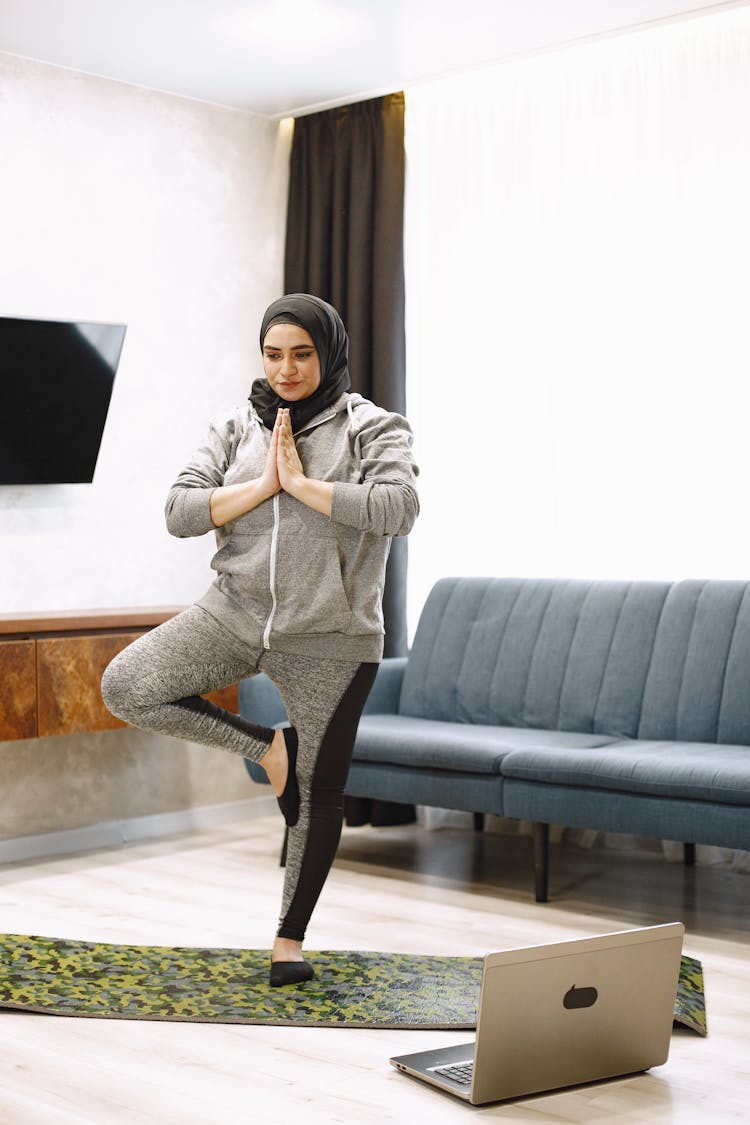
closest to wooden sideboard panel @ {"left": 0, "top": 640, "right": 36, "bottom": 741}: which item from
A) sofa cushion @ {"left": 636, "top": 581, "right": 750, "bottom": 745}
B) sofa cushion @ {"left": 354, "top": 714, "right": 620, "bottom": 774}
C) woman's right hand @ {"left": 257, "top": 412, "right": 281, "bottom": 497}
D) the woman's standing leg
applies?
sofa cushion @ {"left": 354, "top": 714, "right": 620, "bottom": 774}

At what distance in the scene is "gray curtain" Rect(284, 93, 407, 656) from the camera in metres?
5.32

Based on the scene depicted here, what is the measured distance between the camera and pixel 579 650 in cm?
459

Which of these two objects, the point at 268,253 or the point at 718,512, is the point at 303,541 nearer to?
the point at 718,512

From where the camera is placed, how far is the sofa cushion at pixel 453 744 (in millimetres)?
4141

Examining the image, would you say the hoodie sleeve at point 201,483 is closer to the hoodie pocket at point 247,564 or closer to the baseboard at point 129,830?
the hoodie pocket at point 247,564

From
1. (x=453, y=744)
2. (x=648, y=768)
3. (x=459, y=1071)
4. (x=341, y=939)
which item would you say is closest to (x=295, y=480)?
(x=459, y=1071)

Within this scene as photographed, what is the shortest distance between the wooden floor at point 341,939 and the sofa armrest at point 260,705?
0.30 meters

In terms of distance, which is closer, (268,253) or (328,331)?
(328,331)

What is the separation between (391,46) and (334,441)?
2.18 metres

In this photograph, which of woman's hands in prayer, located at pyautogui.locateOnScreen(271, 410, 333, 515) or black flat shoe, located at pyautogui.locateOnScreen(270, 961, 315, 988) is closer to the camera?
woman's hands in prayer, located at pyautogui.locateOnScreen(271, 410, 333, 515)

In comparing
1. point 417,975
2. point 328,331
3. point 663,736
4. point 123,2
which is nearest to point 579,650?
point 663,736

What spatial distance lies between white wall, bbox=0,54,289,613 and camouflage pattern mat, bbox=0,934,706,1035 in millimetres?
1680

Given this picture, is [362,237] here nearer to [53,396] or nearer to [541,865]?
[53,396]

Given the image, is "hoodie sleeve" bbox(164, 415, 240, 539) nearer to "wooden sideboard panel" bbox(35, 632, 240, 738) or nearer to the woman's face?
the woman's face
